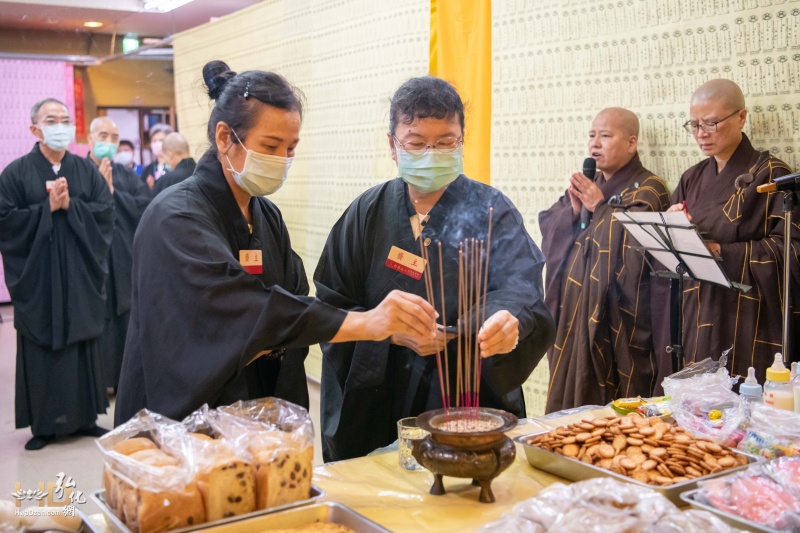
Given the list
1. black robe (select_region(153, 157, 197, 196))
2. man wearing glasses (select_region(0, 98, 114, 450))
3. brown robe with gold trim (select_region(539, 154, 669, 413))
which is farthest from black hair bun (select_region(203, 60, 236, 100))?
black robe (select_region(153, 157, 197, 196))

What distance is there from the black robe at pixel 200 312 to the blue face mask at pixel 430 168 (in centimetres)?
46

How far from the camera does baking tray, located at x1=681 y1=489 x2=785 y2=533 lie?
1.25m

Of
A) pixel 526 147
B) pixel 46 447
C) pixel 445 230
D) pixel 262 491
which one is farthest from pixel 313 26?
pixel 262 491

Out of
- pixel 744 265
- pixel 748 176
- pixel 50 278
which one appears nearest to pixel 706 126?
pixel 748 176

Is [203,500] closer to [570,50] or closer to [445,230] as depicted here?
[445,230]

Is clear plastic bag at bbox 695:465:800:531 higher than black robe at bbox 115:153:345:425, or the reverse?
black robe at bbox 115:153:345:425

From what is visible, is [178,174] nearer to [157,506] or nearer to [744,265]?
[744,265]

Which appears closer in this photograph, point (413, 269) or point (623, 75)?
point (413, 269)

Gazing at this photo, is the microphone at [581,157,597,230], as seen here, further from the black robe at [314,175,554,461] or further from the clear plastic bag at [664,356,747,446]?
the clear plastic bag at [664,356,747,446]

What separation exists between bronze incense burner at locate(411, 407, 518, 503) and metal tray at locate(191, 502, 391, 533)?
0.65 feet

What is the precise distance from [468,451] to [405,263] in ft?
2.62

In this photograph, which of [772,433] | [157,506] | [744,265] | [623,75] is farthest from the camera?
[623,75]

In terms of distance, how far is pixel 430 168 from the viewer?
7.06 ft

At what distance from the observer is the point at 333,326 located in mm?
1694
